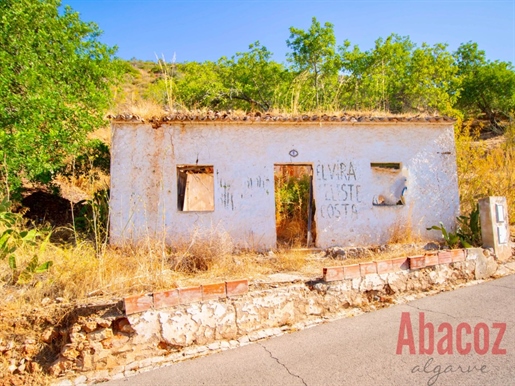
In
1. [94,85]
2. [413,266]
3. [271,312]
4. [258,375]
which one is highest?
[94,85]

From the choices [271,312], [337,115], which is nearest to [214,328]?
[271,312]

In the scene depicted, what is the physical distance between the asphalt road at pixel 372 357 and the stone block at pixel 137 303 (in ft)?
2.22

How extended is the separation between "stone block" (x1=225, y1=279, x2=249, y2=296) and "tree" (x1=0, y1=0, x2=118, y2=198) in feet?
16.5

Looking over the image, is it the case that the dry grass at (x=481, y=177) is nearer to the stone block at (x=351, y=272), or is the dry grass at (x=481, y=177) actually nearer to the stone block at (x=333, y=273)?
the stone block at (x=351, y=272)

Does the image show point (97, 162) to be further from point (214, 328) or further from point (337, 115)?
point (214, 328)

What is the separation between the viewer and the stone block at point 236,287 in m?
4.48

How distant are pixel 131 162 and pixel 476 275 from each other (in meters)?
7.94

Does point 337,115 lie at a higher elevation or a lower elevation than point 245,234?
higher

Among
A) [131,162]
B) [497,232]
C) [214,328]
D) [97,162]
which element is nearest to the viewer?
[214,328]

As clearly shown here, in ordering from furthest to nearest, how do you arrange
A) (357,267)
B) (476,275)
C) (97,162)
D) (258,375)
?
(97,162), (476,275), (357,267), (258,375)

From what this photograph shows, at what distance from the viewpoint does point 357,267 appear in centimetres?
538

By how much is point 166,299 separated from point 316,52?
17.6 meters

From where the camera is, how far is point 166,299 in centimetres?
414

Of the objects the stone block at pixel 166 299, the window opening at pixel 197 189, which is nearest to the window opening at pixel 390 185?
the window opening at pixel 197 189
